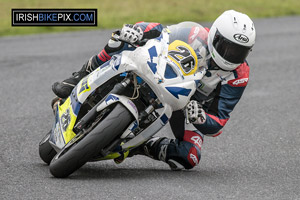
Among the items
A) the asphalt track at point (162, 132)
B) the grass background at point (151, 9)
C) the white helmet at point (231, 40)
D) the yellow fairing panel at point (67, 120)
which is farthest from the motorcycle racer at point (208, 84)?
the grass background at point (151, 9)

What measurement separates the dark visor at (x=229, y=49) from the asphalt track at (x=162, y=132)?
39.7 inches

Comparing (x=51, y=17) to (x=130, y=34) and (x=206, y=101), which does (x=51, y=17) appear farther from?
(x=130, y=34)

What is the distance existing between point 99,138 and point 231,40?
1503 millimetres

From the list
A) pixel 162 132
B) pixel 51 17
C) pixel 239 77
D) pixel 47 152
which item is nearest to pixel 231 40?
pixel 239 77

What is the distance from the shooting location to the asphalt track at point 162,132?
5543 millimetres

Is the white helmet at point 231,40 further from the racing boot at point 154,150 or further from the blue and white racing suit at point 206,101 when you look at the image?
the racing boot at point 154,150

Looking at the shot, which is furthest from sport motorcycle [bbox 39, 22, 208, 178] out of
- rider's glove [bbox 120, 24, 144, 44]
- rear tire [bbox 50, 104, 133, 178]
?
rider's glove [bbox 120, 24, 144, 44]

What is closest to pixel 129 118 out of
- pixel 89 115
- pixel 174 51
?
pixel 89 115

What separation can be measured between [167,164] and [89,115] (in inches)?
60.3

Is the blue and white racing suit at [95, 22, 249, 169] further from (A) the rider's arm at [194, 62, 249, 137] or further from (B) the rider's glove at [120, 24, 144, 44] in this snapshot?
(B) the rider's glove at [120, 24, 144, 44]

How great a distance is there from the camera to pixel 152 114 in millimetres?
5871

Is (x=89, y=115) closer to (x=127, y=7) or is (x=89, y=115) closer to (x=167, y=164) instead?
(x=167, y=164)

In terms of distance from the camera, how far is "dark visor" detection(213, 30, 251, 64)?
6195mm

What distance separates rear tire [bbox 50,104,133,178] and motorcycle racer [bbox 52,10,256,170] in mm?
665
